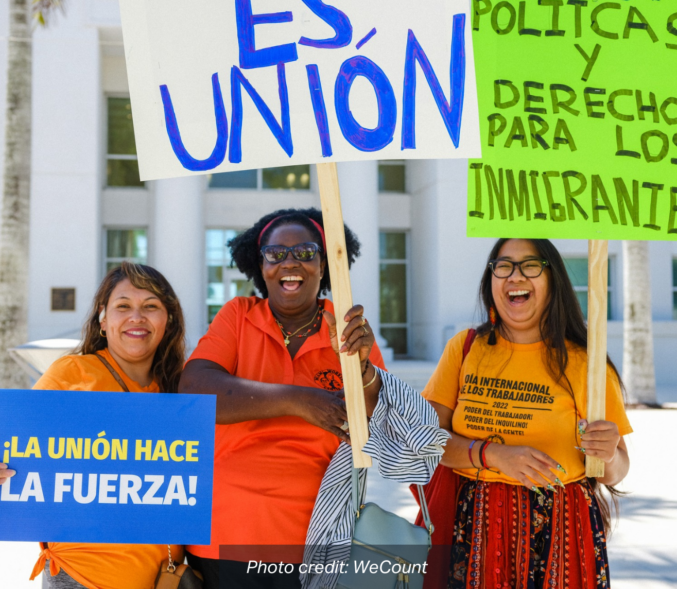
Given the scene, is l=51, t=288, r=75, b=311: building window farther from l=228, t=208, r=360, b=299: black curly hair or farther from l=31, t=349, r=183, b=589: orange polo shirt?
l=31, t=349, r=183, b=589: orange polo shirt

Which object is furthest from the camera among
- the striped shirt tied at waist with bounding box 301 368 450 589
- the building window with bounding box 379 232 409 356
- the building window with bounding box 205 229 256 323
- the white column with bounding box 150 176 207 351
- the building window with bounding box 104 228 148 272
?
the building window with bounding box 379 232 409 356

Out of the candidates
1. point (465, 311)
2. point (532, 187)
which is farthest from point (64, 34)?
point (532, 187)

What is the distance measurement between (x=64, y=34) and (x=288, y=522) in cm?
1476

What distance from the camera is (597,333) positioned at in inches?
78.4

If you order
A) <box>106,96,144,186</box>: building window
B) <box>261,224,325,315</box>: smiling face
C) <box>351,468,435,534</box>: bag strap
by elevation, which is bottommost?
<box>351,468,435,534</box>: bag strap

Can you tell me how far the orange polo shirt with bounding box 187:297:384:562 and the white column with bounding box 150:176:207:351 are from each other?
12.1m

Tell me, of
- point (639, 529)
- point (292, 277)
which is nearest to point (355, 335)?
point (292, 277)

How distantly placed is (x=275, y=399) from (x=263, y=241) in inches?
25.0

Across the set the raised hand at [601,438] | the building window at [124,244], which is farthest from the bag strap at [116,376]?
the building window at [124,244]

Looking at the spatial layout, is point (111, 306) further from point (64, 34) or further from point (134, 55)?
point (64, 34)

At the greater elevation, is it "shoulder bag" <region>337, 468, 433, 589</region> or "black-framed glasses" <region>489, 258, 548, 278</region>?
"black-framed glasses" <region>489, 258, 548, 278</region>

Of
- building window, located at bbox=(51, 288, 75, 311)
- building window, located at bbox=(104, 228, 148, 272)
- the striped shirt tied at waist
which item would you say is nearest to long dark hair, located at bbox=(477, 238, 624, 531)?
the striped shirt tied at waist

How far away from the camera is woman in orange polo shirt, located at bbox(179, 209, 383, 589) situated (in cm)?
195

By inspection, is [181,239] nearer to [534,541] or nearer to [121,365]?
[121,365]
